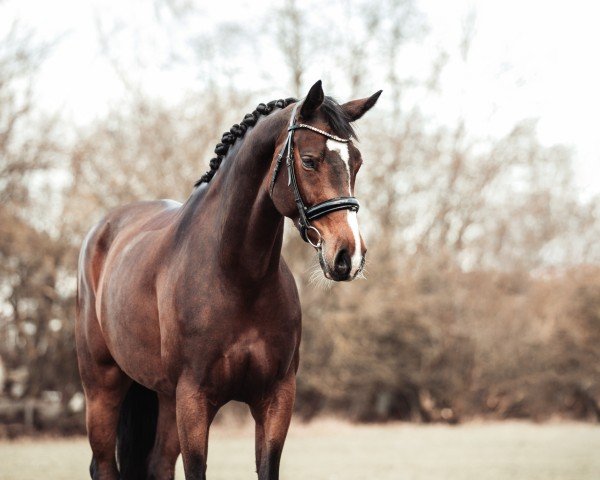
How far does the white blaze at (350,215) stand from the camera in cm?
332

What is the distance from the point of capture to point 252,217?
3.89 meters

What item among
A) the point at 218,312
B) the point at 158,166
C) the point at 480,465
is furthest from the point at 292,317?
the point at 158,166

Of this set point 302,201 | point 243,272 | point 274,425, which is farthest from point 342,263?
point 274,425

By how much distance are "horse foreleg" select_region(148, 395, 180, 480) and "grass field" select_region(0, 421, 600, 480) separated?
502 centimetres

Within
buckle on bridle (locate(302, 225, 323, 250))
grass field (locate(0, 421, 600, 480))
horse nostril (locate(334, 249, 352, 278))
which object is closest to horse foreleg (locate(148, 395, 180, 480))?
buckle on bridle (locate(302, 225, 323, 250))

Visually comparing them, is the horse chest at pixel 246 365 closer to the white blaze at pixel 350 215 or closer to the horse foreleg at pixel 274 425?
the horse foreleg at pixel 274 425

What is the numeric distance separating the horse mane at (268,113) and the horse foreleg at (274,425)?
3.94ft

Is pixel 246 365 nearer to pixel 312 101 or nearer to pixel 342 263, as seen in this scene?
pixel 342 263

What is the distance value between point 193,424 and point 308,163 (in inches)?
51.6

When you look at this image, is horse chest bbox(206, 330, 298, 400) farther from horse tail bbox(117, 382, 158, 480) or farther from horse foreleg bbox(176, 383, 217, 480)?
horse tail bbox(117, 382, 158, 480)

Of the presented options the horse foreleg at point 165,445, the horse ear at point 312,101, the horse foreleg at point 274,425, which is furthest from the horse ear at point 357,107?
the horse foreleg at point 165,445

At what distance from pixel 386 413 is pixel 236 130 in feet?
55.8

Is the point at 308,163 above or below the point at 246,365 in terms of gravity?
above

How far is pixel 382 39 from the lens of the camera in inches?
837
